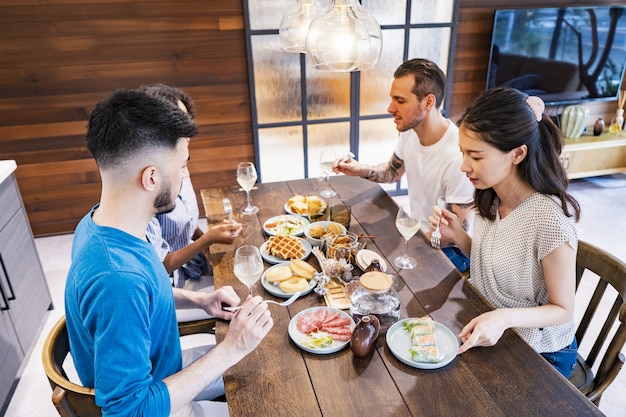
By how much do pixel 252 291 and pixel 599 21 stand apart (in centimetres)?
393

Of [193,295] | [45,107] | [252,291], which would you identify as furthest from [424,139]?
[45,107]

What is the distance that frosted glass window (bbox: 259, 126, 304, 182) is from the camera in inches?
148

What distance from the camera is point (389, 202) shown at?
7.16ft

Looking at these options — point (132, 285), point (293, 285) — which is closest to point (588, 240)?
point (293, 285)

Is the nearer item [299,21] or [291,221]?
[299,21]

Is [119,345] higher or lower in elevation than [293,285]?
higher

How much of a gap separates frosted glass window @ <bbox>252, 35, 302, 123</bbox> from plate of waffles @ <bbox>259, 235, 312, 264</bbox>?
208 centimetres

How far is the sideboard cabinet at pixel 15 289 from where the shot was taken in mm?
2121

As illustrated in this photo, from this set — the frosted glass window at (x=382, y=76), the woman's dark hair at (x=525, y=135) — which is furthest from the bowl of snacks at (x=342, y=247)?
the frosted glass window at (x=382, y=76)

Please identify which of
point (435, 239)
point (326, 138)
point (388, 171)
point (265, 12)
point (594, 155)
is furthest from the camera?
point (594, 155)

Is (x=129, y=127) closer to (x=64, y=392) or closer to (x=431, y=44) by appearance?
(x=64, y=392)

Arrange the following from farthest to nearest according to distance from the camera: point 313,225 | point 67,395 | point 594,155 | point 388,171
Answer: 1. point 594,155
2. point 388,171
3. point 313,225
4. point 67,395

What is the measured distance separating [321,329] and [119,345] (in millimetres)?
550

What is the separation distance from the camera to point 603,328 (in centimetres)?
150
